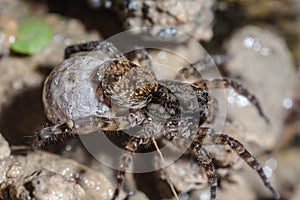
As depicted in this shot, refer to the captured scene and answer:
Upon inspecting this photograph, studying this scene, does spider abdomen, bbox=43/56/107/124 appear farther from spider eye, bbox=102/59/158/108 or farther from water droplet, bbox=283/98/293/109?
water droplet, bbox=283/98/293/109

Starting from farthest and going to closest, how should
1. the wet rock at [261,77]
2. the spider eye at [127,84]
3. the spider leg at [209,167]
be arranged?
the wet rock at [261,77], the spider eye at [127,84], the spider leg at [209,167]

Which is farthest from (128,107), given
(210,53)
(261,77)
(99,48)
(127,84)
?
(261,77)

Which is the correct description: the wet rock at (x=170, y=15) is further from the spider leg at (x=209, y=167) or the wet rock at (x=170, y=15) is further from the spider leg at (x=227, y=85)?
the spider leg at (x=209, y=167)

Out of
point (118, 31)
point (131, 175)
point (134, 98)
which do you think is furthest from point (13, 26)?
point (131, 175)

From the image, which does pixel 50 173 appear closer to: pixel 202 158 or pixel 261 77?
pixel 202 158

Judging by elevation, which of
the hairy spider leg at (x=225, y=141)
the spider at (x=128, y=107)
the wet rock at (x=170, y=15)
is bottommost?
the hairy spider leg at (x=225, y=141)

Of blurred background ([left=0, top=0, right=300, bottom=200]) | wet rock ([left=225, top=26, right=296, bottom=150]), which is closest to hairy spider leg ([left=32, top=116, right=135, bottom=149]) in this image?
blurred background ([left=0, top=0, right=300, bottom=200])

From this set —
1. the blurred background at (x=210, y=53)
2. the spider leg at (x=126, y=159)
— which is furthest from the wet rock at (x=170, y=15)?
the spider leg at (x=126, y=159)

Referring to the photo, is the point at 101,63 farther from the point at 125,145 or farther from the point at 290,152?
the point at 290,152
